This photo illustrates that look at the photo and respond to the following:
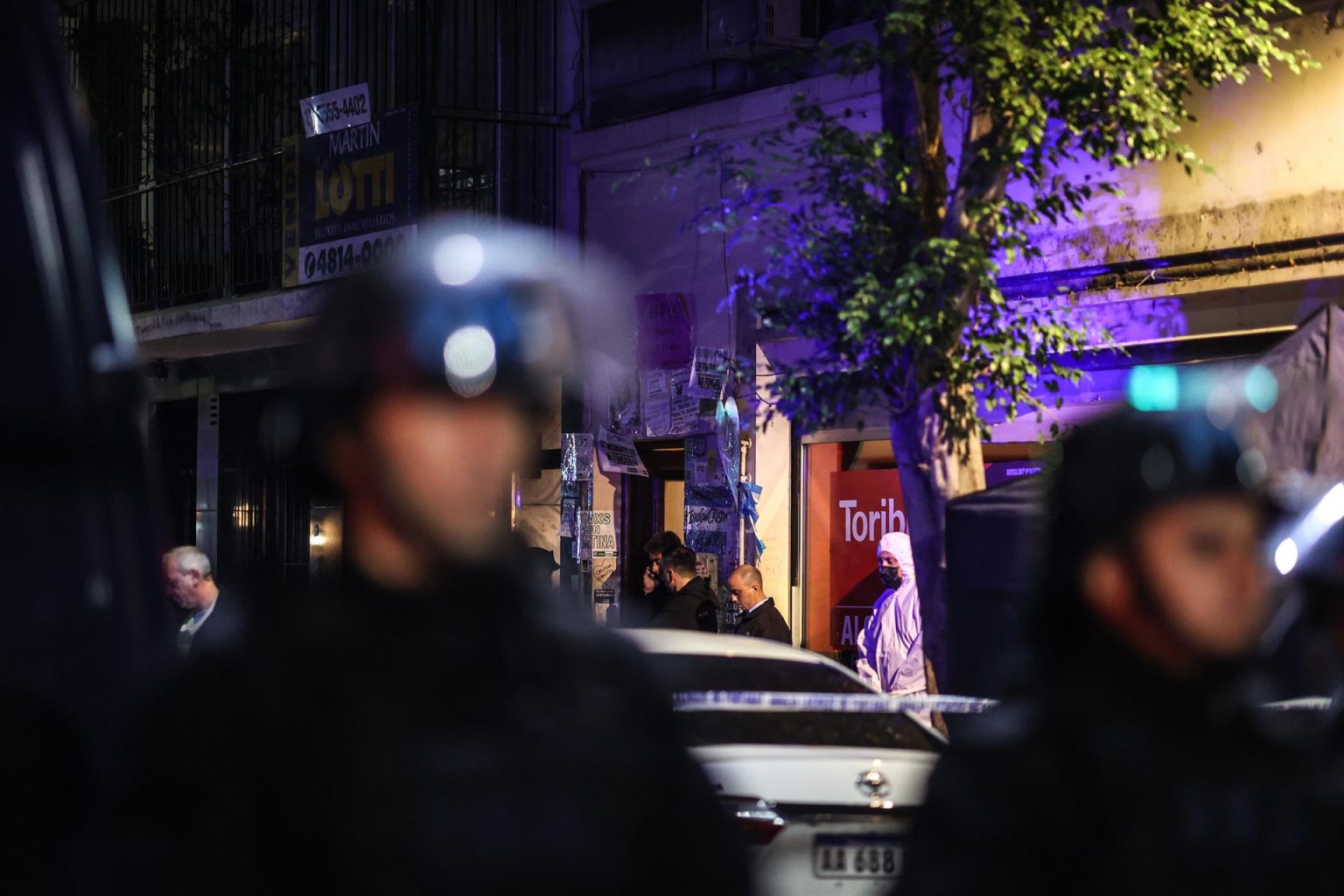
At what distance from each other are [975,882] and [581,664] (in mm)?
548

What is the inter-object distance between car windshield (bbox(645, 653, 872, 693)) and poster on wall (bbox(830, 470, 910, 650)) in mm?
7590

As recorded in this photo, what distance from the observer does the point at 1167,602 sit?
2.04 metres

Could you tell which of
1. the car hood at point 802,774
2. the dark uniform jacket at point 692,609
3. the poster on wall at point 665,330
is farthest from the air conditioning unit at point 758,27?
the car hood at point 802,774

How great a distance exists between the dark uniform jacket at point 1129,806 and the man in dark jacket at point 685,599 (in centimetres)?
934

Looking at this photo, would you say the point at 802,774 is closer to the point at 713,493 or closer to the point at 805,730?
the point at 805,730

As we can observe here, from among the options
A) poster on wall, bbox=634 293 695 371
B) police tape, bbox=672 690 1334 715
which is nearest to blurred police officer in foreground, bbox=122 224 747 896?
police tape, bbox=672 690 1334 715

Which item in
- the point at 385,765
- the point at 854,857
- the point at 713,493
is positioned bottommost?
the point at 854,857

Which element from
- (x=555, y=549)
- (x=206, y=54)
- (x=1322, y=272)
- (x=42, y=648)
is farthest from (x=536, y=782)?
(x=206, y=54)

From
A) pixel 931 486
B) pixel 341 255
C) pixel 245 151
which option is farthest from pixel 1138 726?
pixel 245 151

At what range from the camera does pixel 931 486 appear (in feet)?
29.6

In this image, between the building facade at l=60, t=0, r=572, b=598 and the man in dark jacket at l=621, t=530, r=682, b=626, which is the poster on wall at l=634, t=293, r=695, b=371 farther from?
the man in dark jacket at l=621, t=530, r=682, b=626

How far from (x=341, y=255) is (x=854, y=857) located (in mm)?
13524

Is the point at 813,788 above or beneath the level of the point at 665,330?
beneath

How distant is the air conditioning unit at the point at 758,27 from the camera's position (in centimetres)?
1532
